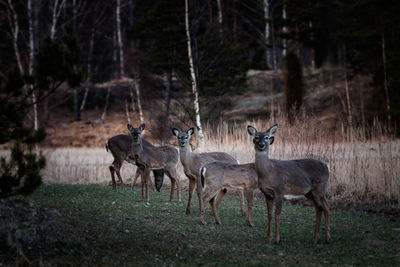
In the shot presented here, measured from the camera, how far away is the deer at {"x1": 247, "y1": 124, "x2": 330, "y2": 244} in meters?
6.46

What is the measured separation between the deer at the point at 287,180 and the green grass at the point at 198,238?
44 cm

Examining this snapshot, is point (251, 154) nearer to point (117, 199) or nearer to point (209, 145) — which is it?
point (209, 145)

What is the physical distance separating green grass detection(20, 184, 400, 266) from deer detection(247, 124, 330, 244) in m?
0.44

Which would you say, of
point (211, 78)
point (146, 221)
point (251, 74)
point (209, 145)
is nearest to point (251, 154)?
point (209, 145)

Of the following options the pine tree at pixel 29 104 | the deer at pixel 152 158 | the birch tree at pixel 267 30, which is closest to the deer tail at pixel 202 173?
the pine tree at pixel 29 104

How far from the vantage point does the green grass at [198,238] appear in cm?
555

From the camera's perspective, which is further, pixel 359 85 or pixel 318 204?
pixel 359 85

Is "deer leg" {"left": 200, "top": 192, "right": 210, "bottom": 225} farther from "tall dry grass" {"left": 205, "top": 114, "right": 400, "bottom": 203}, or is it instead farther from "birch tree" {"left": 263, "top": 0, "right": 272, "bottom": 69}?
"birch tree" {"left": 263, "top": 0, "right": 272, "bottom": 69}

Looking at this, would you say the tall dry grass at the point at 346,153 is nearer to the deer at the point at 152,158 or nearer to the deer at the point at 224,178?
the deer at the point at 152,158

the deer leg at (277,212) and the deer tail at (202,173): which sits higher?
the deer tail at (202,173)

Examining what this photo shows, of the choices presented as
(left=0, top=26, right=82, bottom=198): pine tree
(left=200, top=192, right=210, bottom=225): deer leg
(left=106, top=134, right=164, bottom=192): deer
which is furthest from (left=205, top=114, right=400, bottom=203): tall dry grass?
(left=0, top=26, right=82, bottom=198): pine tree

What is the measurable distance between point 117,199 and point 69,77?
3.51m

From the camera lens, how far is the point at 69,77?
22.7 ft

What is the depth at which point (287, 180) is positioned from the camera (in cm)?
655
